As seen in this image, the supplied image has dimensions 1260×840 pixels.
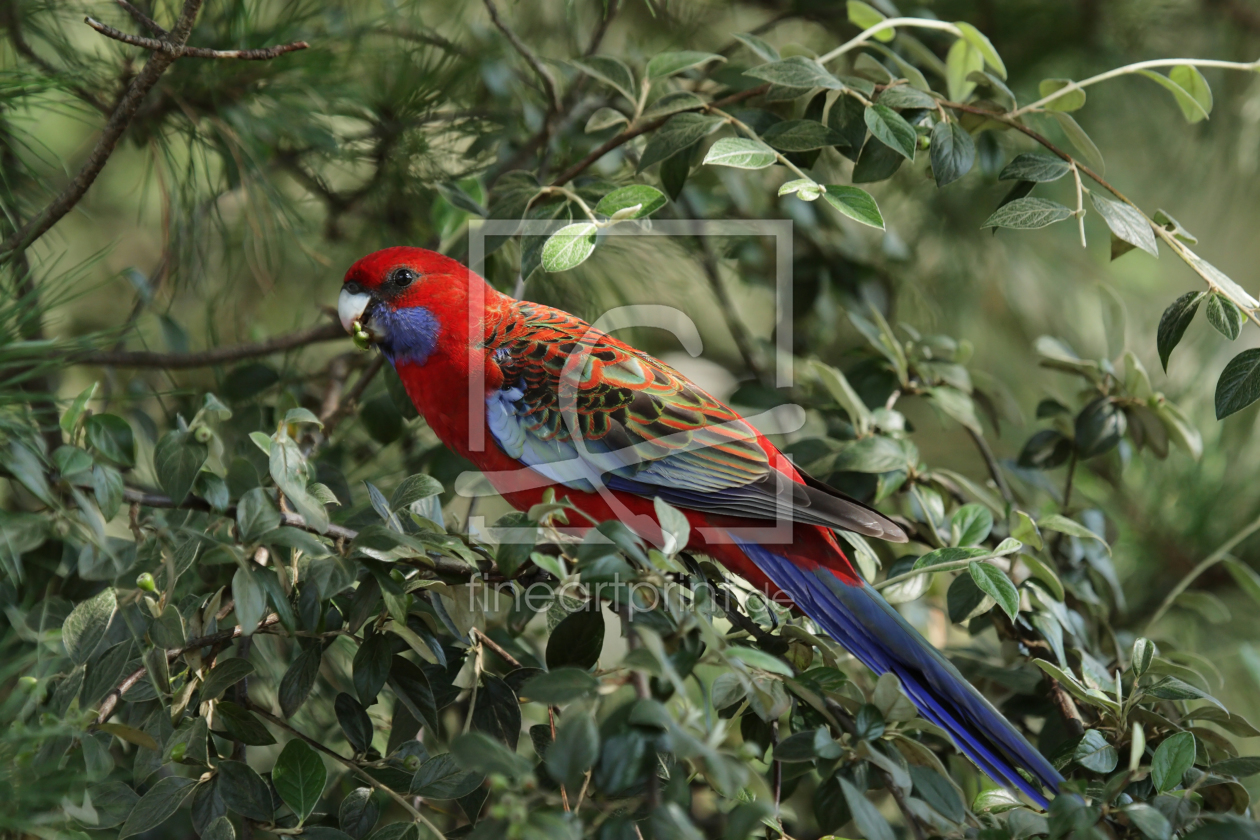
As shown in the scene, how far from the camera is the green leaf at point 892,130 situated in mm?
1265

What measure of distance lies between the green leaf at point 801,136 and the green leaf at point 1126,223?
39cm

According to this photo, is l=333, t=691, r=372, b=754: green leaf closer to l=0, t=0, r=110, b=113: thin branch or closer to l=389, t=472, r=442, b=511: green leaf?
l=389, t=472, r=442, b=511: green leaf

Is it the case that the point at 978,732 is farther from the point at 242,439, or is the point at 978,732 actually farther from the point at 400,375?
the point at 242,439

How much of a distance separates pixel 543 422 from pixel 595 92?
0.90 metres

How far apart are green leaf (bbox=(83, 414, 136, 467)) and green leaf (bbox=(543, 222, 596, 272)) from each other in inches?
23.7

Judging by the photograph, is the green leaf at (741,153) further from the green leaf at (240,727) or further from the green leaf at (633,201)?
the green leaf at (240,727)

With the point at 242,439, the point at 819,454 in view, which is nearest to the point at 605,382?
the point at 819,454

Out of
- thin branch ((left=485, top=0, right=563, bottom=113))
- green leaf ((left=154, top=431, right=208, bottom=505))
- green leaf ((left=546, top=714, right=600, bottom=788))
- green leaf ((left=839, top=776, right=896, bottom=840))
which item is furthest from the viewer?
thin branch ((left=485, top=0, right=563, bottom=113))

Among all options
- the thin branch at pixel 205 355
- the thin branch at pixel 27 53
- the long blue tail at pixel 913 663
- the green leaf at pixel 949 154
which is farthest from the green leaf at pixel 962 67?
the thin branch at pixel 27 53

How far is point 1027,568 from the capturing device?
1398 mm

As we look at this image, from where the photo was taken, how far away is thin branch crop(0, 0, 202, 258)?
3.61 ft

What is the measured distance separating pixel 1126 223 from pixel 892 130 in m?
0.36

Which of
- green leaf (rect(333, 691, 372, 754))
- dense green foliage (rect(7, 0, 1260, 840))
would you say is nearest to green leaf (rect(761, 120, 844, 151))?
dense green foliage (rect(7, 0, 1260, 840))

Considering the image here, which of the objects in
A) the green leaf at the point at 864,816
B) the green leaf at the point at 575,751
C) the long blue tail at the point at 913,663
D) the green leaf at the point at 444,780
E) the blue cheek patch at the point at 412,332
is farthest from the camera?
the blue cheek patch at the point at 412,332
